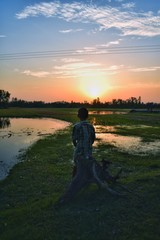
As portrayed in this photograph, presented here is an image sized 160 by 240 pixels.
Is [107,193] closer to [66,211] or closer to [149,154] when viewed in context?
[66,211]

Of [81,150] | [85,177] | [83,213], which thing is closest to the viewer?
[83,213]

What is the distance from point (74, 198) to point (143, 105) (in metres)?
170

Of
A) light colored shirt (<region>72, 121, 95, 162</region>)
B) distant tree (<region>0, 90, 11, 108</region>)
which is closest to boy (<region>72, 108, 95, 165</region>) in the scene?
light colored shirt (<region>72, 121, 95, 162</region>)

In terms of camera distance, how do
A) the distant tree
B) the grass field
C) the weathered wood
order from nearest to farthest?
the grass field < the weathered wood < the distant tree

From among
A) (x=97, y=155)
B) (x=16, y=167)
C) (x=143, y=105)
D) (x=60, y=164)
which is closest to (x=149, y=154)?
(x=97, y=155)

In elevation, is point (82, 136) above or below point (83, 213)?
above

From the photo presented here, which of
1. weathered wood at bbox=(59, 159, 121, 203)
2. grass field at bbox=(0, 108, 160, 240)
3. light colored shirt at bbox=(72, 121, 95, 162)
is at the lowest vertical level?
grass field at bbox=(0, 108, 160, 240)

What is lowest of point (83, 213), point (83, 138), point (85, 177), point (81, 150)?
point (83, 213)

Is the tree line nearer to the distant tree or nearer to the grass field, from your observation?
the distant tree

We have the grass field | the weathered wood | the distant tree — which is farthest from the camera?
the distant tree

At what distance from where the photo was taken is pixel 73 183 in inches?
462

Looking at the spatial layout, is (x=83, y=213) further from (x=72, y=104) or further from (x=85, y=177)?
(x=72, y=104)

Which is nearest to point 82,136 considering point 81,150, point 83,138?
point 83,138

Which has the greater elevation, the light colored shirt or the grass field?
the light colored shirt
